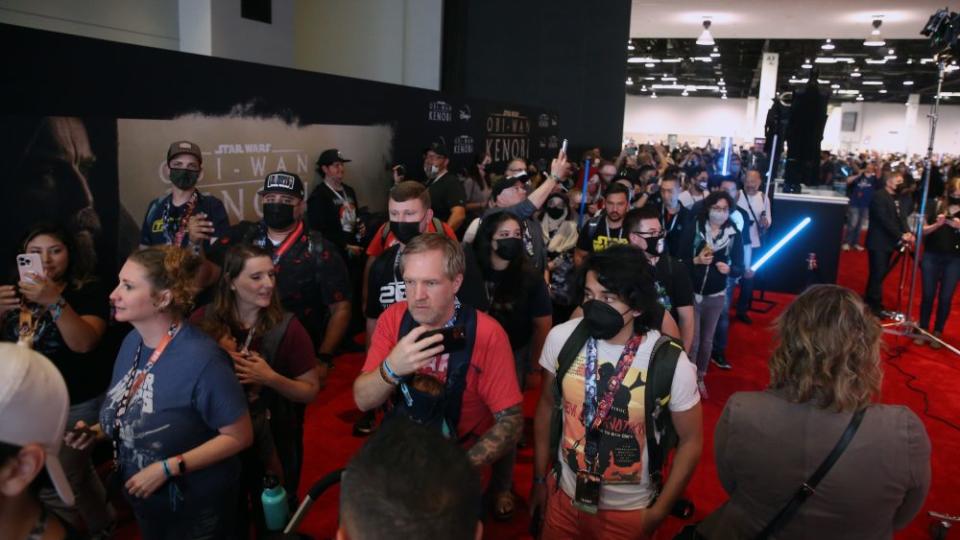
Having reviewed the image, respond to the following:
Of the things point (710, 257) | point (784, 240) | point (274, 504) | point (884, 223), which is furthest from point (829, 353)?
point (784, 240)

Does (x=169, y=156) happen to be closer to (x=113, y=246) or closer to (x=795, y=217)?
(x=113, y=246)

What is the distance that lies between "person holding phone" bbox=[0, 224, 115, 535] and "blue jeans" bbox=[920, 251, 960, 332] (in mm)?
7243

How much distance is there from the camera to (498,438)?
80.7 inches

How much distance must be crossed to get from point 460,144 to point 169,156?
4542 millimetres

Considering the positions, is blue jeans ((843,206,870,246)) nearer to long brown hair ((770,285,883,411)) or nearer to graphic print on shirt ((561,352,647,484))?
long brown hair ((770,285,883,411))

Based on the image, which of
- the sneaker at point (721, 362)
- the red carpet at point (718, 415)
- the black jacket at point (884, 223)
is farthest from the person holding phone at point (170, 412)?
the black jacket at point (884, 223)

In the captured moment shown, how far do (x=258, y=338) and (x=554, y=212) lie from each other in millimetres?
3492

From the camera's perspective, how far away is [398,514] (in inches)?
38.9

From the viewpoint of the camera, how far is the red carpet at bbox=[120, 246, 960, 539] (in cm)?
355

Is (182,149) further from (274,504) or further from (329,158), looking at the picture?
(274,504)

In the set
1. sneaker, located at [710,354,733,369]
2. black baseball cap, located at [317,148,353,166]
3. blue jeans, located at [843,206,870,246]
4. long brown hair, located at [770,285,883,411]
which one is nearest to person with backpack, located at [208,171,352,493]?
black baseball cap, located at [317,148,353,166]

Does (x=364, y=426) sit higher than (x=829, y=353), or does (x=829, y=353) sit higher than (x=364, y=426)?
(x=829, y=353)

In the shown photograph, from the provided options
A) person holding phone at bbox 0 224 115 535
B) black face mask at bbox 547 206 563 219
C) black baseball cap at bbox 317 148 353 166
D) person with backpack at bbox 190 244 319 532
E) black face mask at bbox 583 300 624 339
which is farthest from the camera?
black face mask at bbox 547 206 563 219

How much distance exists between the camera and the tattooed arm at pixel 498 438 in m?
2.00
